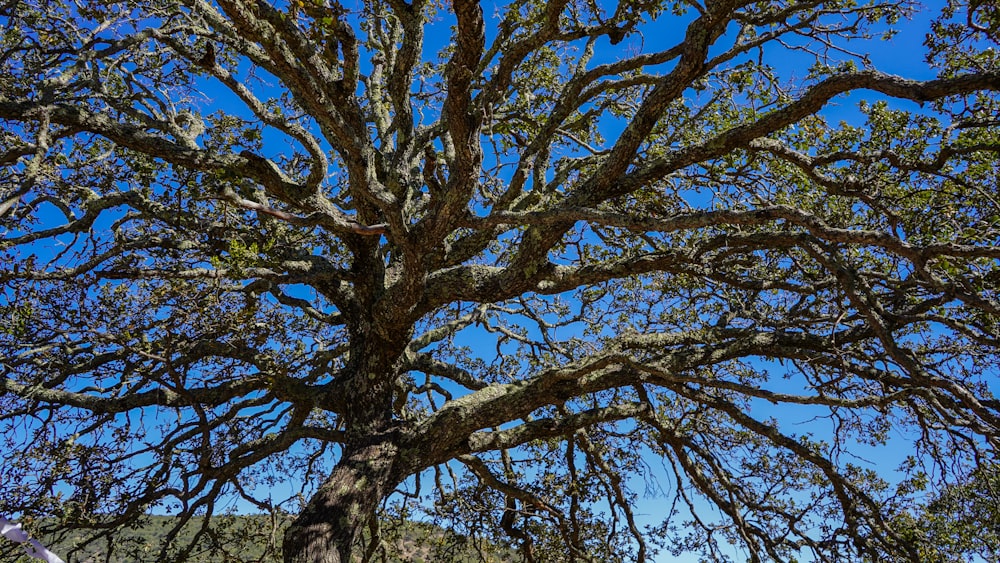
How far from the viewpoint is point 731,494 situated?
21.8 feet

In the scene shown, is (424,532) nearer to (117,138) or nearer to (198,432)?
(198,432)

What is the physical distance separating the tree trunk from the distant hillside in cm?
157

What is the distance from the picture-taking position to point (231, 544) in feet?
25.9

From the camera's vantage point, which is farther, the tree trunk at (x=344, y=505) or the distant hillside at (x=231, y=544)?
the distant hillside at (x=231, y=544)

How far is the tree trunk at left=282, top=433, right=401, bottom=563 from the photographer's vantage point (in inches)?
200

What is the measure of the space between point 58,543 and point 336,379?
321cm

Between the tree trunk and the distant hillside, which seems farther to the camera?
the distant hillside

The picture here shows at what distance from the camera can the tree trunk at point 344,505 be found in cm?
509

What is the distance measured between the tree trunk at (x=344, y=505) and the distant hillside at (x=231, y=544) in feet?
5.16

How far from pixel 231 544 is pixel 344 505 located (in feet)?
11.8

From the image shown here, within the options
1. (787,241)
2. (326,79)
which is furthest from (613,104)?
(326,79)

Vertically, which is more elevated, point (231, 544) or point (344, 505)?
point (231, 544)

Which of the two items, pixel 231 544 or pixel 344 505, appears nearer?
pixel 344 505

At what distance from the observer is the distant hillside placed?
6.36 m
